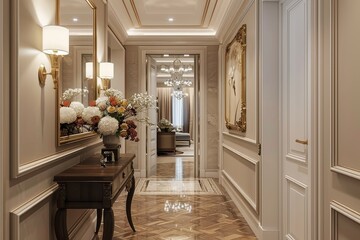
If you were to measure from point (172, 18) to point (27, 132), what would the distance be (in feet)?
13.7

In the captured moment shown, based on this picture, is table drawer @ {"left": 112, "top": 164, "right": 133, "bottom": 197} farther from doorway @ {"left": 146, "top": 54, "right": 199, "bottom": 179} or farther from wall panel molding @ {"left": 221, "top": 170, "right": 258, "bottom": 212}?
doorway @ {"left": 146, "top": 54, "right": 199, "bottom": 179}

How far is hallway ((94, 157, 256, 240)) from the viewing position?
3.41 m

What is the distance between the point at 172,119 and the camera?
14680 millimetres

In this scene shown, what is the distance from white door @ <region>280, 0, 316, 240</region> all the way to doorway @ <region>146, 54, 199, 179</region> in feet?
11.8

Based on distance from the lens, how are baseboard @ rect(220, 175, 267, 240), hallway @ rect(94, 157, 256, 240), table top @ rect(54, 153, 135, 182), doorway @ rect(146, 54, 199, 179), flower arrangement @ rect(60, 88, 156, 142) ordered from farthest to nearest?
doorway @ rect(146, 54, 199, 179), hallway @ rect(94, 157, 256, 240), baseboard @ rect(220, 175, 267, 240), flower arrangement @ rect(60, 88, 156, 142), table top @ rect(54, 153, 135, 182)

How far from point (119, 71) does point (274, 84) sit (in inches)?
150

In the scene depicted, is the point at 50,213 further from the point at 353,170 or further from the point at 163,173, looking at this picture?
the point at 163,173

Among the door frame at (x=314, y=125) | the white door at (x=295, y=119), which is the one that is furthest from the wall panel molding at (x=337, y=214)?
the white door at (x=295, y=119)

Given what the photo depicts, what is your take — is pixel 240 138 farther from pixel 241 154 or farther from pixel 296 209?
pixel 296 209

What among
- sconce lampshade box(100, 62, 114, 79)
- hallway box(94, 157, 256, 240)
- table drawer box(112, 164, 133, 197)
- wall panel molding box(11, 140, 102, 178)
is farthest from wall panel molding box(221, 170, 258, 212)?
sconce lampshade box(100, 62, 114, 79)

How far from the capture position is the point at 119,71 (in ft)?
20.3

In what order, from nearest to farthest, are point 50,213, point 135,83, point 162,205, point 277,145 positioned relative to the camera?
point 50,213 < point 277,145 < point 162,205 < point 135,83

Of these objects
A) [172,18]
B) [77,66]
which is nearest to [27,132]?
[77,66]

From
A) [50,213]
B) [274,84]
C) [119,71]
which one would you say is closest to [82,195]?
[50,213]
